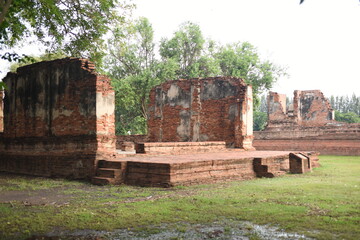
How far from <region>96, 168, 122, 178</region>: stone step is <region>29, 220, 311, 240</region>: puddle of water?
3735 millimetres

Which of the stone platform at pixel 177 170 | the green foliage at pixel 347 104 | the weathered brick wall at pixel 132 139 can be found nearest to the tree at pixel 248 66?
the weathered brick wall at pixel 132 139

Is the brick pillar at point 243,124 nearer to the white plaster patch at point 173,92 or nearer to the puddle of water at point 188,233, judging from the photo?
the white plaster patch at point 173,92

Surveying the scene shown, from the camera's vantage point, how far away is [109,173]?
7926 millimetres

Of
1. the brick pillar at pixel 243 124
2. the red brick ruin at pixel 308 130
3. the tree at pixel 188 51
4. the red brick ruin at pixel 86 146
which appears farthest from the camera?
the tree at pixel 188 51

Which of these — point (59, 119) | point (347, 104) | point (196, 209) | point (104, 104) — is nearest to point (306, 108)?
point (104, 104)

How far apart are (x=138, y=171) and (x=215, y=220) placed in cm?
343

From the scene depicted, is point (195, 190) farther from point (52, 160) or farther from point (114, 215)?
point (52, 160)

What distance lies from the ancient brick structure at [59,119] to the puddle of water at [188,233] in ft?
15.4

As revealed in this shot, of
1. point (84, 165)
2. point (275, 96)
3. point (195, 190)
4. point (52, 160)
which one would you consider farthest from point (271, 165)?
point (275, 96)

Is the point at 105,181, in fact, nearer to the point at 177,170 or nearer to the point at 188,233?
the point at 177,170

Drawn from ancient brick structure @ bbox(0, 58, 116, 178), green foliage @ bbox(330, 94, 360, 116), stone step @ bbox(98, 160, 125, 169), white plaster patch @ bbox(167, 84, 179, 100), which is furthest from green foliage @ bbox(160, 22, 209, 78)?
green foliage @ bbox(330, 94, 360, 116)

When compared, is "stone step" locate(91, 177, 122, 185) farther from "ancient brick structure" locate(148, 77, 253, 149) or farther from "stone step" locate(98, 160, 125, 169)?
"ancient brick structure" locate(148, 77, 253, 149)

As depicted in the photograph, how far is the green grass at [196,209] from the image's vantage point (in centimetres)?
418

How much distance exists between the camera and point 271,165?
10.1 m
